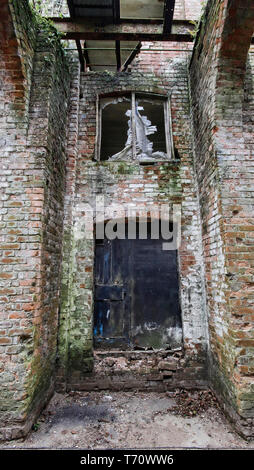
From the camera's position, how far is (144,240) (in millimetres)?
3896

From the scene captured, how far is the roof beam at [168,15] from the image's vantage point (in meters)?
3.21

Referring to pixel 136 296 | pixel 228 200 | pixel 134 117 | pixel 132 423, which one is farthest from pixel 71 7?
pixel 132 423

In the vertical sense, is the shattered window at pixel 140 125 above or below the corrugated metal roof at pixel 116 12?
below

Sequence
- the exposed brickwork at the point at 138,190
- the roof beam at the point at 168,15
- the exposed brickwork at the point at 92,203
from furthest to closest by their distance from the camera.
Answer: the exposed brickwork at the point at 138,190, the roof beam at the point at 168,15, the exposed brickwork at the point at 92,203

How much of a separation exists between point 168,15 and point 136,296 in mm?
3915

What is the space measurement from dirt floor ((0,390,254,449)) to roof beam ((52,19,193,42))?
486cm

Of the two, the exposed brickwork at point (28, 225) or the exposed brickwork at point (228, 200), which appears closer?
the exposed brickwork at point (28, 225)

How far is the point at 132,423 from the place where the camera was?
2617 mm

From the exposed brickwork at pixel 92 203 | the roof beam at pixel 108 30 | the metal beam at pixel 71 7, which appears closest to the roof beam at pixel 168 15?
the roof beam at pixel 108 30

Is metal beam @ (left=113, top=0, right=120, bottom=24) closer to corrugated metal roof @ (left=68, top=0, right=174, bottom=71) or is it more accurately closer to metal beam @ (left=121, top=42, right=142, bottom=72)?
corrugated metal roof @ (left=68, top=0, right=174, bottom=71)

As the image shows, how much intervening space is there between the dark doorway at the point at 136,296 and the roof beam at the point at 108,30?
2.89 metres

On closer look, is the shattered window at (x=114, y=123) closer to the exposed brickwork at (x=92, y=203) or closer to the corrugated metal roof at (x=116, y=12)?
the exposed brickwork at (x=92, y=203)

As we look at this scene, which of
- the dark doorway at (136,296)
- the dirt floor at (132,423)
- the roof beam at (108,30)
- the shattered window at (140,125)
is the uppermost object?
the roof beam at (108,30)

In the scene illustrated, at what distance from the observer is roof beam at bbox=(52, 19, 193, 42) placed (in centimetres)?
349
